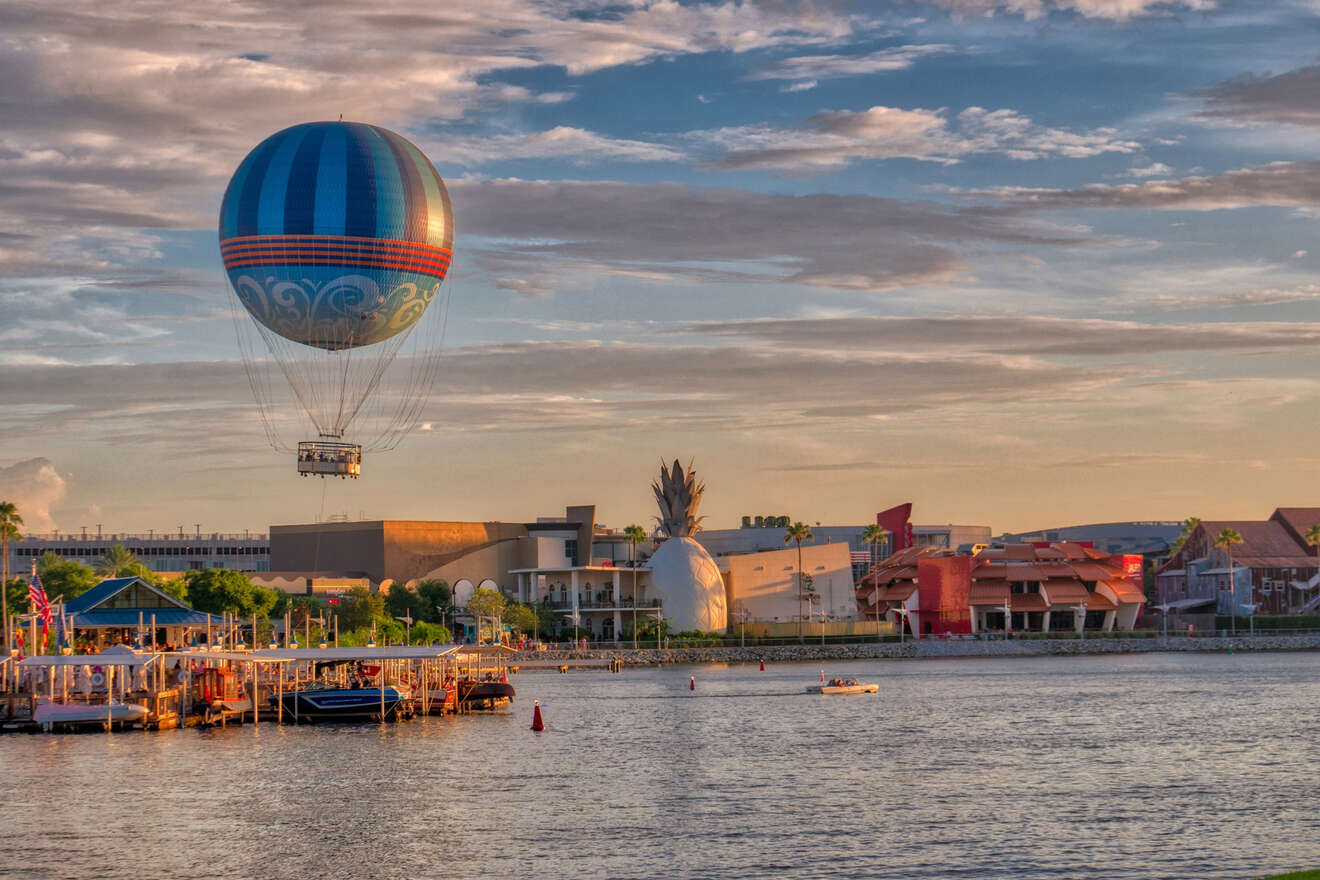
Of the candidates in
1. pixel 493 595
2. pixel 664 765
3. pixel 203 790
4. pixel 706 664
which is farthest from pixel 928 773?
pixel 493 595

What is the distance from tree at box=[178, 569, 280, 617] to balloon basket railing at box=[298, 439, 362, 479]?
77207 millimetres

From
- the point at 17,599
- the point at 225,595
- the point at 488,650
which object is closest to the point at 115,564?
the point at 225,595

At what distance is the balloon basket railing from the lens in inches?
3044

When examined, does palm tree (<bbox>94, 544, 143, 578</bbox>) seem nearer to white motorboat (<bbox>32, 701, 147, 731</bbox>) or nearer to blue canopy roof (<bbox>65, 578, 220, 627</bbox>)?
blue canopy roof (<bbox>65, 578, 220, 627</bbox>)

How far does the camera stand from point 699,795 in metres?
58.0

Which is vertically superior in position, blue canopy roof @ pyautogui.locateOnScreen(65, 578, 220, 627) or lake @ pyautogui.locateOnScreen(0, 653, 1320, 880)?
blue canopy roof @ pyautogui.locateOnScreen(65, 578, 220, 627)

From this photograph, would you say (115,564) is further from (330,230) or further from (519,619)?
(330,230)

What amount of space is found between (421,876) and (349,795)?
17213mm

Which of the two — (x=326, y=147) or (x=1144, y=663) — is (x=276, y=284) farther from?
(x=1144, y=663)

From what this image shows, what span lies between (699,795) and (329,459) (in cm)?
2817

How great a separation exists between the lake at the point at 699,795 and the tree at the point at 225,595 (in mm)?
60914

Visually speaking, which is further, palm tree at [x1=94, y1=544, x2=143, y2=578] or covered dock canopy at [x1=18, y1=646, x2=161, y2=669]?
palm tree at [x1=94, y1=544, x2=143, y2=578]

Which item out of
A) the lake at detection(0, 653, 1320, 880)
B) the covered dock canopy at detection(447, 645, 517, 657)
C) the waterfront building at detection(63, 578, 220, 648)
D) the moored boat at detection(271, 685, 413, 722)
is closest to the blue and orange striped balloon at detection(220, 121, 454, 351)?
the lake at detection(0, 653, 1320, 880)

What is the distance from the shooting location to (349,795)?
193ft
